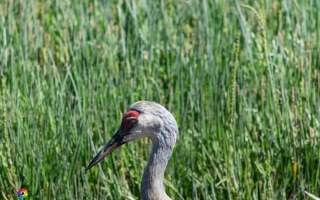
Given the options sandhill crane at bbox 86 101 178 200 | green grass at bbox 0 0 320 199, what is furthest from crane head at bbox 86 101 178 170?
green grass at bbox 0 0 320 199

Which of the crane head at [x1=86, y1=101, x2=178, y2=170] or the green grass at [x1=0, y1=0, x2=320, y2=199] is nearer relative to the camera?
the crane head at [x1=86, y1=101, x2=178, y2=170]

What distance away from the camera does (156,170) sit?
3.01m

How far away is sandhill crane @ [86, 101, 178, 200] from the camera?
293cm

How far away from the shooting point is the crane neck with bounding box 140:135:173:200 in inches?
117

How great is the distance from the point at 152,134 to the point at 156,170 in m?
0.15

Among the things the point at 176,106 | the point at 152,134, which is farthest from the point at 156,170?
the point at 176,106

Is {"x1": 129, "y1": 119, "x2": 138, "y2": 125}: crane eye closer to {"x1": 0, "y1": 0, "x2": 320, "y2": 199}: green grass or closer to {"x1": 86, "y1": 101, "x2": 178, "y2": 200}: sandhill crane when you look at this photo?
{"x1": 86, "y1": 101, "x2": 178, "y2": 200}: sandhill crane

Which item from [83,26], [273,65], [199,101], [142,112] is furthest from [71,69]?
[142,112]

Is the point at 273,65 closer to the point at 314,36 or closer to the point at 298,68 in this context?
the point at 298,68

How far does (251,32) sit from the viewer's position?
475 centimetres

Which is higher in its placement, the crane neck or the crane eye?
the crane eye

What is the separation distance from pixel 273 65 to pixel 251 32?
0.63m

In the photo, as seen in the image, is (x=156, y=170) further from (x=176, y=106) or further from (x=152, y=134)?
(x=176, y=106)

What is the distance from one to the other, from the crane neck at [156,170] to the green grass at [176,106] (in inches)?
10.5
